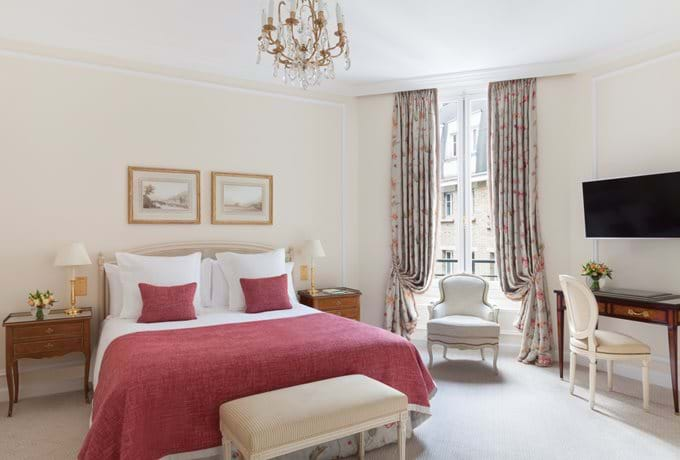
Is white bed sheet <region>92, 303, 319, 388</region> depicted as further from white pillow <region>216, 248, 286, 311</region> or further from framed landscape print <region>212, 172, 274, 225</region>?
framed landscape print <region>212, 172, 274, 225</region>

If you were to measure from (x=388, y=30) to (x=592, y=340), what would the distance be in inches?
127

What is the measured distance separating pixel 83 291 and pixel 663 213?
5334 millimetres

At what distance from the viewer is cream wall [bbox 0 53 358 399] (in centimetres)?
400

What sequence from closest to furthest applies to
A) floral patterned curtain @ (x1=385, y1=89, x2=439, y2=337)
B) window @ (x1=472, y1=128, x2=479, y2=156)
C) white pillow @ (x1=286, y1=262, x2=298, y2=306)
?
white pillow @ (x1=286, y1=262, x2=298, y2=306) → floral patterned curtain @ (x1=385, y1=89, x2=439, y2=337) → window @ (x1=472, y1=128, x2=479, y2=156)

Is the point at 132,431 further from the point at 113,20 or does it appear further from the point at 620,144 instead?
the point at 620,144

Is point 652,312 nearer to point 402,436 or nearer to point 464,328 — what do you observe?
point 464,328

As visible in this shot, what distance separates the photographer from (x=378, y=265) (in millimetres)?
5789

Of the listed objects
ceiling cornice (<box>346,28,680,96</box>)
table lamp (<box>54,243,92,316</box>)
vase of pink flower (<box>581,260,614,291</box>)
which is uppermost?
ceiling cornice (<box>346,28,680,96</box>)

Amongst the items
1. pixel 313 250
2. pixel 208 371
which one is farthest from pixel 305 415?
pixel 313 250

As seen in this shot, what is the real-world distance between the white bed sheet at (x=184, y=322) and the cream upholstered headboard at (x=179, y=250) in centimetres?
32

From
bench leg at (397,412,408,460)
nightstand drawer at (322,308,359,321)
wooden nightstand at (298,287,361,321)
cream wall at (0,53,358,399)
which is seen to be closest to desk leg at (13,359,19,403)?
cream wall at (0,53,358,399)

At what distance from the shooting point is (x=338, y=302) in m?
5.14

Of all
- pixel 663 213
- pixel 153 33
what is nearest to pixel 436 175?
pixel 663 213

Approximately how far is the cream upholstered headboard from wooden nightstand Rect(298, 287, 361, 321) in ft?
1.84
